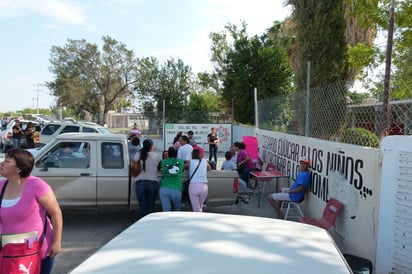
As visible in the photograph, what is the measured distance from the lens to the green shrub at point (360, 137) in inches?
226

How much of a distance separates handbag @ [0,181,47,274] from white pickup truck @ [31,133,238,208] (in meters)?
3.85

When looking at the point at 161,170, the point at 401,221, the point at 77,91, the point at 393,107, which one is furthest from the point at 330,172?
the point at 77,91

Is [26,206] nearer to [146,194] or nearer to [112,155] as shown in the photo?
[146,194]

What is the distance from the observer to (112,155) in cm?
728

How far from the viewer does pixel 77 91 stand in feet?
163

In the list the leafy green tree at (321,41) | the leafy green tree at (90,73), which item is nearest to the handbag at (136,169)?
the leafy green tree at (321,41)

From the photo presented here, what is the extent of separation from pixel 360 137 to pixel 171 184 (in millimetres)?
3223

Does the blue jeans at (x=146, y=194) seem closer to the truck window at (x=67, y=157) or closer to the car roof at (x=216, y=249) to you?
the truck window at (x=67, y=157)

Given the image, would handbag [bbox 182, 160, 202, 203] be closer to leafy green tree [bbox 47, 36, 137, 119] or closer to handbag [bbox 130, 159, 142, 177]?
handbag [bbox 130, 159, 142, 177]

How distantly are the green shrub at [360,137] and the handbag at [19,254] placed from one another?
4627 mm

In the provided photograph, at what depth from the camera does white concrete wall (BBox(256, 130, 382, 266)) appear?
16.4 feet

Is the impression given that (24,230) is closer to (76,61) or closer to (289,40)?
(289,40)

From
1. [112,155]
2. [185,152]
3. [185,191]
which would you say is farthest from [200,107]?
[112,155]

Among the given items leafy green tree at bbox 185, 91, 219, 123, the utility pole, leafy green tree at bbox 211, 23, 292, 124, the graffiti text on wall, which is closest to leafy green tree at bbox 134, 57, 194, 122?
leafy green tree at bbox 185, 91, 219, 123
